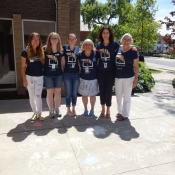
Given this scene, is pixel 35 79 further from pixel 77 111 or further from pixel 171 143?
pixel 171 143

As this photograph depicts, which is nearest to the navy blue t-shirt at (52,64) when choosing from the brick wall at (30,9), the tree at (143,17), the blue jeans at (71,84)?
the blue jeans at (71,84)

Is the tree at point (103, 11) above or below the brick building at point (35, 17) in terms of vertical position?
above

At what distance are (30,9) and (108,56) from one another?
10.6ft

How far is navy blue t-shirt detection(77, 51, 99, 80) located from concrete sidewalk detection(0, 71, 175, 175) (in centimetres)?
95

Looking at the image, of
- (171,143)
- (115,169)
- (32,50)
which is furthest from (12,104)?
(171,143)

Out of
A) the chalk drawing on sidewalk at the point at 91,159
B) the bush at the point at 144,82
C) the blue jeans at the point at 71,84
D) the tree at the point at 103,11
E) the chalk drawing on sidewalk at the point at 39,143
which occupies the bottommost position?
the chalk drawing on sidewalk at the point at 91,159

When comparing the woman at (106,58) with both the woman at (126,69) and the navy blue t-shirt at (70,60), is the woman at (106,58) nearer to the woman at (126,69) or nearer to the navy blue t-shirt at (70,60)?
the woman at (126,69)

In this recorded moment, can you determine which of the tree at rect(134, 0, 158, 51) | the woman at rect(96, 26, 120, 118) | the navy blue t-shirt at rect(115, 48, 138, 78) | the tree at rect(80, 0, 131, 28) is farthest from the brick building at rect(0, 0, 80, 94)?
the tree at rect(80, 0, 131, 28)

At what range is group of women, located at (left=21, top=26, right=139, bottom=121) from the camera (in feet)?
11.9

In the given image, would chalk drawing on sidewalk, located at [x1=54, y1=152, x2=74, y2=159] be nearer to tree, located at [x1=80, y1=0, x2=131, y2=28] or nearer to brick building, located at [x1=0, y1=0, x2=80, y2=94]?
brick building, located at [x1=0, y1=0, x2=80, y2=94]

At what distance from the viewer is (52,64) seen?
3715 mm

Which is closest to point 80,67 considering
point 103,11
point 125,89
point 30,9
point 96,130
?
point 125,89

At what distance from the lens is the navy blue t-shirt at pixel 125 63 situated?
3.67 metres

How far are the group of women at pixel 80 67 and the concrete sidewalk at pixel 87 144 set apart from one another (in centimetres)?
44
